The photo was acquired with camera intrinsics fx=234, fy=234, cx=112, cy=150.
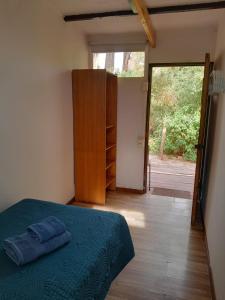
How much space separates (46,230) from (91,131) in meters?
1.94

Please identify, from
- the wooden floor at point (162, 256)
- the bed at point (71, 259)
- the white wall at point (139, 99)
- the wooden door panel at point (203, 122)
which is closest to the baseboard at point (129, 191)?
the white wall at point (139, 99)

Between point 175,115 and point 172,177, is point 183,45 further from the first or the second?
point 175,115

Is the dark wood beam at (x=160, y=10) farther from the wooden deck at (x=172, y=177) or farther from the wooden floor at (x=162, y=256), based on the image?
the wooden deck at (x=172, y=177)

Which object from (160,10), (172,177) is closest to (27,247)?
(160,10)

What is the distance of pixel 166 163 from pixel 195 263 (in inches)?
152

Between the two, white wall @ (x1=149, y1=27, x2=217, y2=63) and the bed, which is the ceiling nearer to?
white wall @ (x1=149, y1=27, x2=217, y2=63)

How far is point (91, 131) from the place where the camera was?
328cm

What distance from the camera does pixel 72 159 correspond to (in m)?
3.41

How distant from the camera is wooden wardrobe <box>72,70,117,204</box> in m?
3.16

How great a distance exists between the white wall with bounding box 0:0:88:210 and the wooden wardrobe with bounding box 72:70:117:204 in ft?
0.43

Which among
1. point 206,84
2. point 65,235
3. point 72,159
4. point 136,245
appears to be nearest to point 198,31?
point 206,84

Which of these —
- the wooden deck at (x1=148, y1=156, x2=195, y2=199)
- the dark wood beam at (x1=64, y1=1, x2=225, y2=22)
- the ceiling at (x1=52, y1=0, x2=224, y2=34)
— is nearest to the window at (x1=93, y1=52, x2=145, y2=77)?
the ceiling at (x1=52, y1=0, x2=224, y2=34)

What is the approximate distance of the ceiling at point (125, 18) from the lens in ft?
8.28

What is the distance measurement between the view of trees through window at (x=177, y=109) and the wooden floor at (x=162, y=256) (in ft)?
10.3
